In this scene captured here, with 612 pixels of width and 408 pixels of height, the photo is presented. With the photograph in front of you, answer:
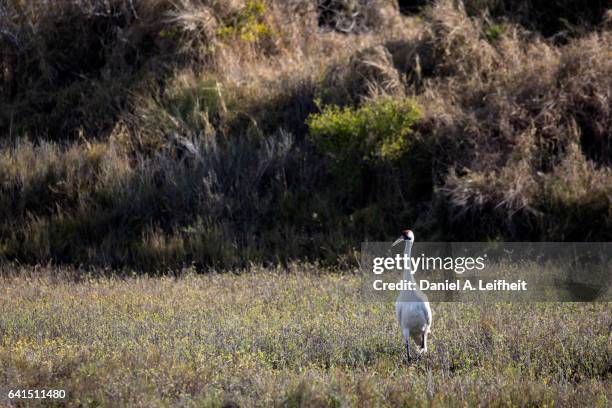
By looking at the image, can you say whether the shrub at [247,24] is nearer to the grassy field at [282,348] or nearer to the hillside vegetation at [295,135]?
the hillside vegetation at [295,135]

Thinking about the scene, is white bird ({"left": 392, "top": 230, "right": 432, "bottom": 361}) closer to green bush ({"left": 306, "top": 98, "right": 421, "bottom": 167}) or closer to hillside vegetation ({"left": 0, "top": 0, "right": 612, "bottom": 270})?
hillside vegetation ({"left": 0, "top": 0, "right": 612, "bottom": 270})

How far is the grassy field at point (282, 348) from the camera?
7.36m

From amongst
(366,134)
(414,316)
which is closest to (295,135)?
(366,134)

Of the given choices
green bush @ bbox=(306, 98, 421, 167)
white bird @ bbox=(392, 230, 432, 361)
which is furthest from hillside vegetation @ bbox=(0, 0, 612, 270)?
white bird @ bbox=(392, 230, 432, 361)

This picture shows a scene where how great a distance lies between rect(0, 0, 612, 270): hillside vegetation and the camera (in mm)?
13992

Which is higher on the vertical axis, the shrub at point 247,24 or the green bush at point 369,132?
the shrub at point 247,24

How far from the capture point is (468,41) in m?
16.6

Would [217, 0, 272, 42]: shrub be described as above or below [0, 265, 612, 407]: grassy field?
above

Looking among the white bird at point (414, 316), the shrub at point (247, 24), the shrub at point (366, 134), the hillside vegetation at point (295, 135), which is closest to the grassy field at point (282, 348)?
the white bird at point (414, 316)

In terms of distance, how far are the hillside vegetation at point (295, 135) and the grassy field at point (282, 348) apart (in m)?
2.42

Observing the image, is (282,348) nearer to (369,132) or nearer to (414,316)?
(414,316)

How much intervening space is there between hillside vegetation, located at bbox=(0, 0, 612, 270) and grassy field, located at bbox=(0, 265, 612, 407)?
7.94ft

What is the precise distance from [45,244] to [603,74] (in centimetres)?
978

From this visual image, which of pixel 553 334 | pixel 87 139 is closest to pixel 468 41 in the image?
pixel 87 139
